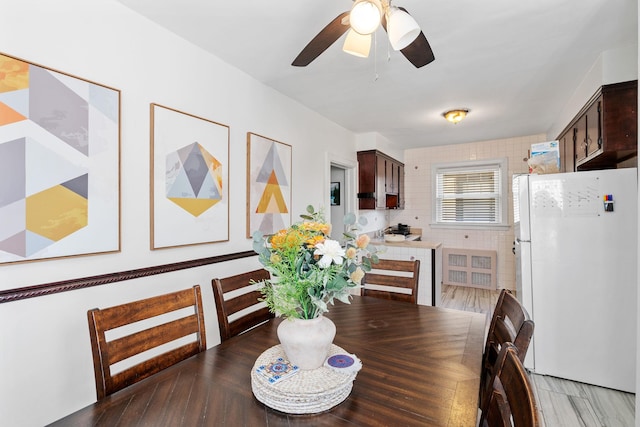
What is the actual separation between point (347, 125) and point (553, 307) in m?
2.94

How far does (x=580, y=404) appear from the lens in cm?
220

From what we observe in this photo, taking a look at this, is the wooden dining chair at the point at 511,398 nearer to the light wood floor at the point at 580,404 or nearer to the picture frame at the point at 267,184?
the light wood floor at the point at 580,404

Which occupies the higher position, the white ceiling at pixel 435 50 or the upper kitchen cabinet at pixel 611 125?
the white ceiling at pixel 435 50

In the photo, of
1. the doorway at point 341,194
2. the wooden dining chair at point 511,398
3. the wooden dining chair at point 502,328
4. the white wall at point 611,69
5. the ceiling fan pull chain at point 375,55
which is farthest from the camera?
the doorway at point 341,194

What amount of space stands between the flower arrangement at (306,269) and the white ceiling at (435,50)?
3.87 ft

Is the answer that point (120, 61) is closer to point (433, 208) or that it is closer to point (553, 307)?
point (553, 307)

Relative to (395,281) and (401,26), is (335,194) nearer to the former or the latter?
(395,281)

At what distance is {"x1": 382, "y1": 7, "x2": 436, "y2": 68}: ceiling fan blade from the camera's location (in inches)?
60.0

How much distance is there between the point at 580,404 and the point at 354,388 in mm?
2198

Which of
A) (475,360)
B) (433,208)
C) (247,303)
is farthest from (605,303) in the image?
(433,208)

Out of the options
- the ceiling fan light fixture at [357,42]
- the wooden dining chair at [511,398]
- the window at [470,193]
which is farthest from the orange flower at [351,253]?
the window at [470,193]

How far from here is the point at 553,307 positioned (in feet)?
8.27

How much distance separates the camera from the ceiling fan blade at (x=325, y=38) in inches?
57.7

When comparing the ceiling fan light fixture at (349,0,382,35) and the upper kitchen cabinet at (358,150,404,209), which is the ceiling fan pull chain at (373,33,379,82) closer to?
the ceiling fan light fixture at (349,0,382,35)
